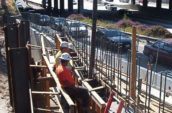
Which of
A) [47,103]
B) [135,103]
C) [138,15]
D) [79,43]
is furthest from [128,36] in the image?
[138,15]

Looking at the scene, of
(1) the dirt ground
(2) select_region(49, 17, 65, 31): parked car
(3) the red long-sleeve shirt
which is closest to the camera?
(3) the red long-sleeve shirt

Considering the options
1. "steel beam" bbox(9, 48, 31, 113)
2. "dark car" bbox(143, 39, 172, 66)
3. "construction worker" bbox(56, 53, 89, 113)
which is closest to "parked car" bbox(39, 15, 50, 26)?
"dark car" bbox(143, 39, 172, 66)

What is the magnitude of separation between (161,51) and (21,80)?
13.7 meters

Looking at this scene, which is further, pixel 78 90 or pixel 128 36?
pixel 128 36

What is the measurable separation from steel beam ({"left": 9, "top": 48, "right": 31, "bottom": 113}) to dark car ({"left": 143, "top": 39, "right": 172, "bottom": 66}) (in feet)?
39.2

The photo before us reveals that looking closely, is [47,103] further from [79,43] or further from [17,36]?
[79,43]

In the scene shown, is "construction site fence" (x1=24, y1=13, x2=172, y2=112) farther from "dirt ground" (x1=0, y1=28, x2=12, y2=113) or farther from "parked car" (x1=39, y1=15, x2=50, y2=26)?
"parked car" (x1=39, y1=15, x2=50, y2=26)

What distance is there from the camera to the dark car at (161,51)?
84.3ft

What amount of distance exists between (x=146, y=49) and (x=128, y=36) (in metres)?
4.69

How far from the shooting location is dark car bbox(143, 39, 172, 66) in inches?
1012

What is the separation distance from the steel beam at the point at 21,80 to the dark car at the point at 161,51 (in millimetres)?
11939

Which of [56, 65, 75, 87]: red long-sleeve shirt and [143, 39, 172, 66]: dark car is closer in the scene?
[56, 65, 75, 87]: red long-sleeve shirt

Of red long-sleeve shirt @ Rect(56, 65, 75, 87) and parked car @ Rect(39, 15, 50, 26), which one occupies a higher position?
red long-sleeve shirt @ Rect(56, 65, 75, 87)

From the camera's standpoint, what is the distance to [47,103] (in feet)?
49.6
